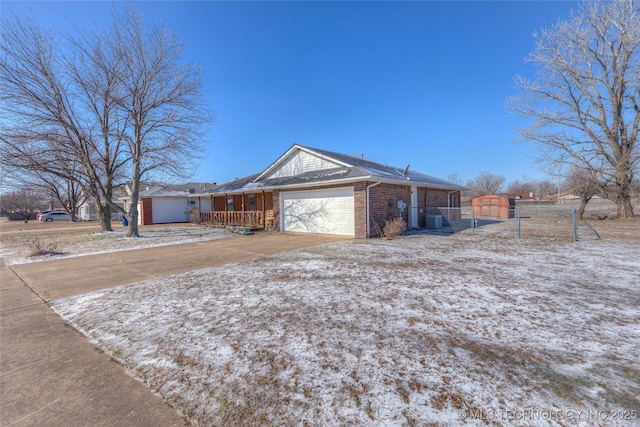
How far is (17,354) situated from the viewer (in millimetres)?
2877

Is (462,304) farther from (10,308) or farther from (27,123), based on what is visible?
(27,123)

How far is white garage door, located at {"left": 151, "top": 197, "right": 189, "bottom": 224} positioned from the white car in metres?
20.6

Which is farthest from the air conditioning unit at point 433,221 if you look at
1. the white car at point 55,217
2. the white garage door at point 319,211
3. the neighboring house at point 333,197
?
the white car at point 55,217

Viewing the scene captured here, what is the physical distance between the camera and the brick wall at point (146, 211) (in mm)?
23797

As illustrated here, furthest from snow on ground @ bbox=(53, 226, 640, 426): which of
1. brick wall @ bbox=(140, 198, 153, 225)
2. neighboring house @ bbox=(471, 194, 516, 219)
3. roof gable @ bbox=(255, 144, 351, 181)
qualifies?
brick wall @ bbox=(140, 198, 153, 225)

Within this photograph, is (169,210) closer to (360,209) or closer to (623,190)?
Answer: (360,209)

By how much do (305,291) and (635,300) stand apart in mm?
4948

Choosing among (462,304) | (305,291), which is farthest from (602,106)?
(305,291)

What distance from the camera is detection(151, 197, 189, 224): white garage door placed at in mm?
24484

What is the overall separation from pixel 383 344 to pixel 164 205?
2712cm

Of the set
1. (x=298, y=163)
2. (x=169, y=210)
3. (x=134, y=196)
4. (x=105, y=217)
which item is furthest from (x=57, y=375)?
(x=169, y=210)

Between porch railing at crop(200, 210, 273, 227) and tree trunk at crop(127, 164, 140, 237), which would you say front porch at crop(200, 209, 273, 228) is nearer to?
porch railing at crop(200, 210, 273, 227)

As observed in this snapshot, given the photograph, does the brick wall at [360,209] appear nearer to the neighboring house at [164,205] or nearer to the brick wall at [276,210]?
the brick wall at [276,210]

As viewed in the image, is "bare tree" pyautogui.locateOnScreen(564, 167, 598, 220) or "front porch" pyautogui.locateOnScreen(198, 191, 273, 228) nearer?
"front porch" pyautogui.locateOnScreen(198, 191, 273, 228)
